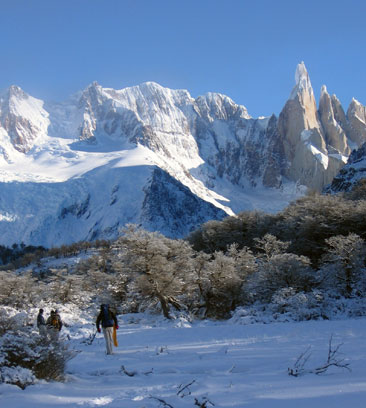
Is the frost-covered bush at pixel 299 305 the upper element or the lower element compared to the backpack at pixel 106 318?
lower

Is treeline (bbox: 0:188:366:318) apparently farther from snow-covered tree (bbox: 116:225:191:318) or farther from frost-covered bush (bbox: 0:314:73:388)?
frost-covered bush (bbox: 0:314:73:388)

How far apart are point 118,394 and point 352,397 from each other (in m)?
3.59

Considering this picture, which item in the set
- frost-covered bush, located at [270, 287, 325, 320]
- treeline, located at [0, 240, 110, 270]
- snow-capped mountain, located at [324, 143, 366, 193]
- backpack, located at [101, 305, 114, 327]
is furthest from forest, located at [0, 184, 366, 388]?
treeline, located at [0, 240, 110, 270]

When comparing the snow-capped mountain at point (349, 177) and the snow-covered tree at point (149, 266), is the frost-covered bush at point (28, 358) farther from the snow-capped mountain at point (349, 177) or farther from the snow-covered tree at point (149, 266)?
the snow-capped mountain at point (349, 177)

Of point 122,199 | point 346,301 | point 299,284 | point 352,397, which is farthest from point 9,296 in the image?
point 122,199

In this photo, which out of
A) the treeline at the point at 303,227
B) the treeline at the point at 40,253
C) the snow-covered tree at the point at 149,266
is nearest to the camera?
the snow-covered tree at the point at 149,266

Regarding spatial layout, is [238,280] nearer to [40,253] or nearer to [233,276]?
[233,276]

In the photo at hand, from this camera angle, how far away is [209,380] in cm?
699

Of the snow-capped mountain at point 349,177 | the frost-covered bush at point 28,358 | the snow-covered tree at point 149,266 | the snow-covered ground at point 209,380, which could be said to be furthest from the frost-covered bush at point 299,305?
the snow-capped mountain at point 349,177

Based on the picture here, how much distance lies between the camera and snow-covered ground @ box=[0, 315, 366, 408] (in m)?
5.48

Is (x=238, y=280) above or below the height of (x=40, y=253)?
below

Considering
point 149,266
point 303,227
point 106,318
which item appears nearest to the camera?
point 106,318

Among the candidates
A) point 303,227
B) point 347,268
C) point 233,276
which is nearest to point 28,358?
point 233,276

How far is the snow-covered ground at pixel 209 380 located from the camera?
5.48 m
